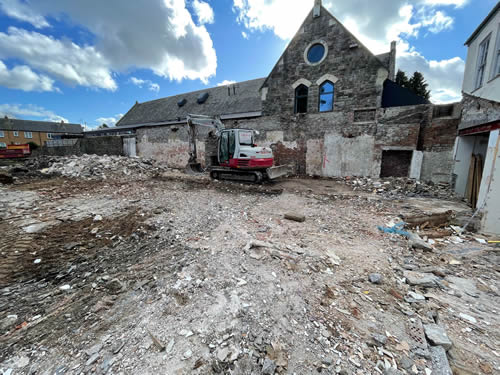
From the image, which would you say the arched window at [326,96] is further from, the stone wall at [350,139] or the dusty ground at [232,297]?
the dusty ground at [232,297]

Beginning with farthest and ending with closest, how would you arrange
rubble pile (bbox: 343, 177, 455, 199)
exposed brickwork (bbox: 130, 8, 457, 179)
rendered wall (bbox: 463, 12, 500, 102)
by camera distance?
exposed brickwork (bbox: 130, 8, 457, 179)
rubble pile (bbox: 343, 177, 455, 199)
rendered wall (bbox: 463, 12, 500, 102)

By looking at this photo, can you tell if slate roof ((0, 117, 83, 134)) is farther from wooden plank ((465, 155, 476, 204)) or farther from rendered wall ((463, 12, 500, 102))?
wooden plank ((465, 155, 476, 204))

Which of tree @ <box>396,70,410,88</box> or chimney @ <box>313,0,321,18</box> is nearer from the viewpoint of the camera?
chimney @ <box>313,0,321,18</box>

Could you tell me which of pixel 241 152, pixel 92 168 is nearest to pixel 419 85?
pixel 241 152

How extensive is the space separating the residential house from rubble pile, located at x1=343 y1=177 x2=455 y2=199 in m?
43.3

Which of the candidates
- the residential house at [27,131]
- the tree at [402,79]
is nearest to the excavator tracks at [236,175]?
the tree at [402,79]

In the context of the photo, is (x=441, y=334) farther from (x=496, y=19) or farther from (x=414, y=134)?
(x=414, y=134)

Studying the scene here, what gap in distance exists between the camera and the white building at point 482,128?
4391mm

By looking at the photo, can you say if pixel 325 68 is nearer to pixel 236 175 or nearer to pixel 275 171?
pixel 275 171

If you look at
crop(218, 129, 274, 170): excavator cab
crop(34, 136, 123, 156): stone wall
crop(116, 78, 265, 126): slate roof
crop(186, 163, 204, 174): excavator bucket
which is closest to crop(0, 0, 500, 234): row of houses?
crop(186, 163, 204, 174): excavator bucket

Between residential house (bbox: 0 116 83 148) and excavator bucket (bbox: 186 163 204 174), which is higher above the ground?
residential house (bbox: 0 116 83 148)

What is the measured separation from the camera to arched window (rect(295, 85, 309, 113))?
39.5 feet

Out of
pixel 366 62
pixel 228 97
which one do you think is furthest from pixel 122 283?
pixel 228 97

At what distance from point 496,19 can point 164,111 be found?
2492 cm
